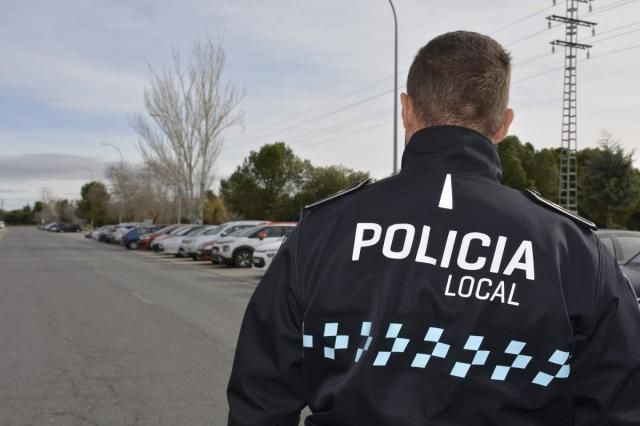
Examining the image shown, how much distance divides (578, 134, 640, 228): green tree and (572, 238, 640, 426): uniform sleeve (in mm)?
38863

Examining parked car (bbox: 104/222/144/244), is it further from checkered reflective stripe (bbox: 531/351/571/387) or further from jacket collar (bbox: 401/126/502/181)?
checkered reflective stripe (bbox: 531/351/571/387)

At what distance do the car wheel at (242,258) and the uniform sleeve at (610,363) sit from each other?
20.9 meters

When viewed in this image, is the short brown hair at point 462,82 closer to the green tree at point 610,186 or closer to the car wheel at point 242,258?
the car wheel at point 242,258

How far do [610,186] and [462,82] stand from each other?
1546 inches

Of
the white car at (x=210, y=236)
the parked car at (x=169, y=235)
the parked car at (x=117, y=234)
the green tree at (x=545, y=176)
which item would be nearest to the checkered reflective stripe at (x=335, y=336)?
the white car at (x=210, y=236)

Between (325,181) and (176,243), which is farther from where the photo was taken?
(325,181)

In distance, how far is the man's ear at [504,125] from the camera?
1.69m

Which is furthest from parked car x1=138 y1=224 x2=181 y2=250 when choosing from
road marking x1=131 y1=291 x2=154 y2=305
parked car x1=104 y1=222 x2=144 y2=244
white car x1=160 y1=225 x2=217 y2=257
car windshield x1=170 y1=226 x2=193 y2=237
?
road marking x1=131 y1=291 x2=154 y2=305

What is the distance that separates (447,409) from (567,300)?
0.37 meters

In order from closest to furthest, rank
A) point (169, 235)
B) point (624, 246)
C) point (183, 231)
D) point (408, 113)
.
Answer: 1. point (408, 113)
2. point (624, 246)
3. point (183, 231)
4. point (169, 235)

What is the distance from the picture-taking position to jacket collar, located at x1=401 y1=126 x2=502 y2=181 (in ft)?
5.15

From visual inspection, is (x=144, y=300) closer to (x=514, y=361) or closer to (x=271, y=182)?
(x=514, y=361)

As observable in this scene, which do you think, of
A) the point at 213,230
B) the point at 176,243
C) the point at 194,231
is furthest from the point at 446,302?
the point at 194,231

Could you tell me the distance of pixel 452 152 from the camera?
5.14 feet
